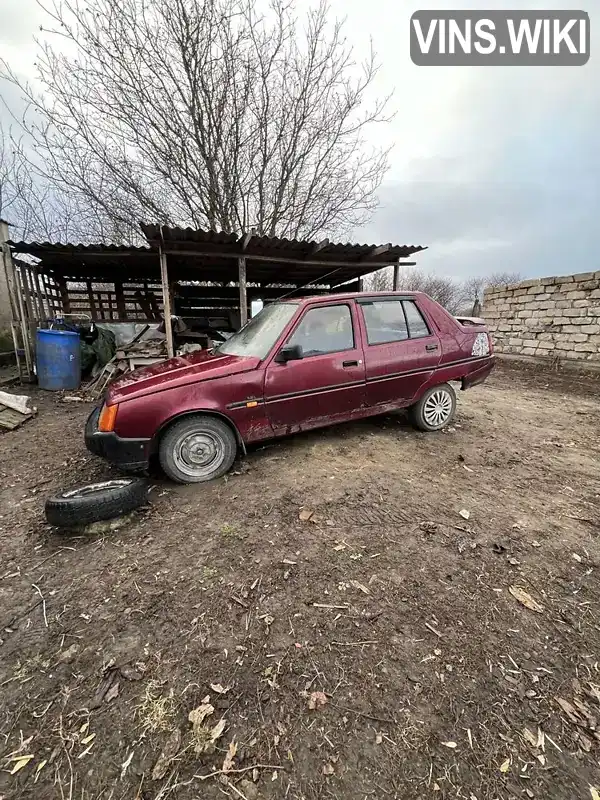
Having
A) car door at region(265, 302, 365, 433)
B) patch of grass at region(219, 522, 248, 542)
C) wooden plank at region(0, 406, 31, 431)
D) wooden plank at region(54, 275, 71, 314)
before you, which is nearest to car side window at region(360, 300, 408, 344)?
car door at region(265, 302, 365, 433)

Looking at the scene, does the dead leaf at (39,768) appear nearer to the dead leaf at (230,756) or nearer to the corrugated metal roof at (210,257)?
the dead leaf at (230,756)

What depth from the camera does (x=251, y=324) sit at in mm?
4180

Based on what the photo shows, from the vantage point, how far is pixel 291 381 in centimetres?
342

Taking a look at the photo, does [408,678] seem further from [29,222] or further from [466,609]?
[29,222]

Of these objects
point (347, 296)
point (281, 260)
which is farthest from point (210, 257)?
point (347, 296)

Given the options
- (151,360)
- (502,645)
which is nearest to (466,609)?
(502,645)

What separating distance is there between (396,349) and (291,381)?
4.31 ft

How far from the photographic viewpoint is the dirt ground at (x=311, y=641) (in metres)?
1.25

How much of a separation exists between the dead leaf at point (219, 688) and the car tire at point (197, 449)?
74.2 inches

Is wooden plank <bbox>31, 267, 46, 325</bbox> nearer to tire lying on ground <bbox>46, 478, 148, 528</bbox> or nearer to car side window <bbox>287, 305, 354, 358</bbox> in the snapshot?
tire lying on ground <bbox>46, 478, 148, 528</bbox>

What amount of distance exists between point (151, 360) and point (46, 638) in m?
6.28

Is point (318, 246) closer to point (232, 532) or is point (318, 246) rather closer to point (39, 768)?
point (232, 532)

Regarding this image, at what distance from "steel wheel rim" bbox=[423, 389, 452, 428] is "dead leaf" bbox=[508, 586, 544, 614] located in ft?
8.01

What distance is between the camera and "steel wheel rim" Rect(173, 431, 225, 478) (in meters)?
3.17
